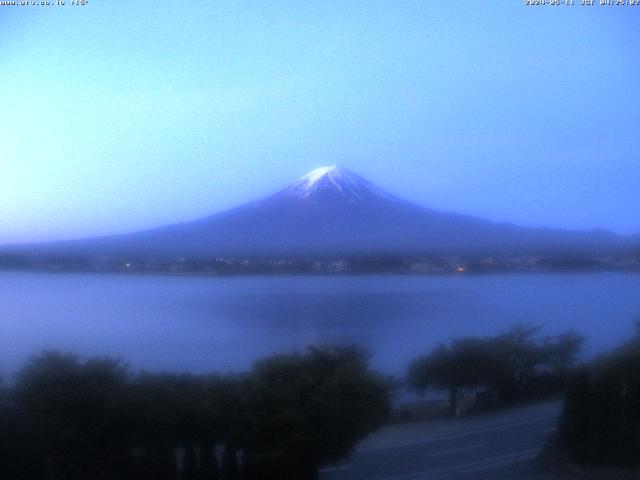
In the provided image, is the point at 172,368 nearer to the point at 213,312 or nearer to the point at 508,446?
the point at 213,312

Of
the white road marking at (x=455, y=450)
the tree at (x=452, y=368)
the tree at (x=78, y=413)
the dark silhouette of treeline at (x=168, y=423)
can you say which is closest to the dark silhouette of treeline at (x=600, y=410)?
the white road marking at (x=455, y=450)

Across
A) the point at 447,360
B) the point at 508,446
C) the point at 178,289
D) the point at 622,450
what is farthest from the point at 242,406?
the point at 622,450

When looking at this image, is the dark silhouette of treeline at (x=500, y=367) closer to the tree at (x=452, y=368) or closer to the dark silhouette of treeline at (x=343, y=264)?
the tree at (x=452, y=368)

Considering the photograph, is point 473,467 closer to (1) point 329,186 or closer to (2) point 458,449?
(2) point 458,449

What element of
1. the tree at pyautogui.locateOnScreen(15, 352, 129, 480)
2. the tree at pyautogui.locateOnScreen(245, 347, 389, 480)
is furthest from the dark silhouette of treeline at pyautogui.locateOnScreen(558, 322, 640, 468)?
the tree at pyautogui.locateOnScreen(15, 352, 129, 480)

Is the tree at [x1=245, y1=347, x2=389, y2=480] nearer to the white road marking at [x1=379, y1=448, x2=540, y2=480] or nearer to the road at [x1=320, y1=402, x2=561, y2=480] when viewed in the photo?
the road at [x1=320, y1=402, x2=561, y2=480]
